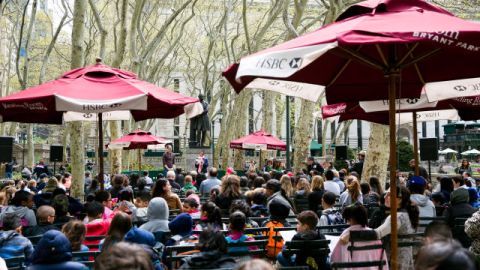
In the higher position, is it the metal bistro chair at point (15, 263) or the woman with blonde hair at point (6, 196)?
the woman with blonde hair at point (6, 196)

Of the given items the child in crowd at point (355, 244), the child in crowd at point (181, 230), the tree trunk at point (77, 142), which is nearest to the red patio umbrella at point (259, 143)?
the tree trunk at point (77, 142)

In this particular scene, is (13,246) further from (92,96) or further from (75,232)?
(92,96)

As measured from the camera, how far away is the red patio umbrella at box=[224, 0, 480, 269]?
4750 mm

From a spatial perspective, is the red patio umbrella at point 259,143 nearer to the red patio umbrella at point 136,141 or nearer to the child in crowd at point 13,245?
the red patio umbrella at point 136,141

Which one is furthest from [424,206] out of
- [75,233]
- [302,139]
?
[302,139]

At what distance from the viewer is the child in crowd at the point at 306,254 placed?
→ 6261mm

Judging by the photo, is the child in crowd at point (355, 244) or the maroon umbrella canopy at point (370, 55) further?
the child in crowd at point (355, 244)

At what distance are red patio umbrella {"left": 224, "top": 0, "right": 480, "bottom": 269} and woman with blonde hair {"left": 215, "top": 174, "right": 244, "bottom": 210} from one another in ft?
8.87

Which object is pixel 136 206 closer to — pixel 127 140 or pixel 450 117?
pixel 450 117

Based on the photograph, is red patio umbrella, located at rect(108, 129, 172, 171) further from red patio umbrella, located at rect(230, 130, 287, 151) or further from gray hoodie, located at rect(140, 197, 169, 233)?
gray hoodie, located at rect(140, 197, 169, 233)

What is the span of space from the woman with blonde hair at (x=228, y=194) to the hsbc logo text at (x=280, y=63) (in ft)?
16.5

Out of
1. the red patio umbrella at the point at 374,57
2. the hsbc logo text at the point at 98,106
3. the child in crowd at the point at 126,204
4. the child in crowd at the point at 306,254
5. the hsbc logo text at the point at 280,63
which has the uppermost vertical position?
the red patio umbrella at the point at 374,57

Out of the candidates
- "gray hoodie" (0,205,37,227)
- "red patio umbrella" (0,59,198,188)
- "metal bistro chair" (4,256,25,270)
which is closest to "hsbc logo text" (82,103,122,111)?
"red patio umbrella" (0,59,198,188)

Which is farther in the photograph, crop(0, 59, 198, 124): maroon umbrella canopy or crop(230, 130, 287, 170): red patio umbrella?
crop(230, 130, 287, 170): red patio umbrella
